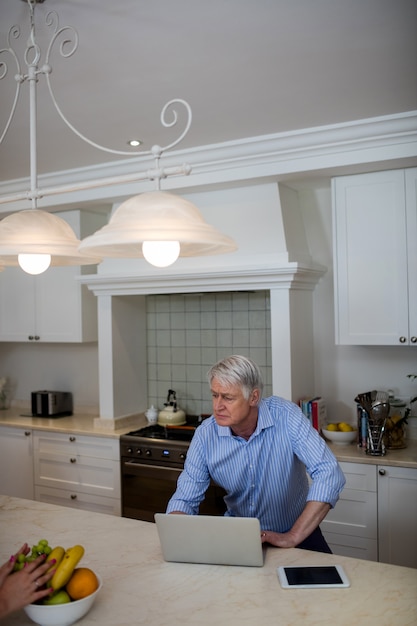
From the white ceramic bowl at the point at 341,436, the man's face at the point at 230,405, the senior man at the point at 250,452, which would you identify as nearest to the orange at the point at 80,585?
the senior man at the point at 250,452

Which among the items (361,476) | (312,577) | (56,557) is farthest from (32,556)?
(361,476)

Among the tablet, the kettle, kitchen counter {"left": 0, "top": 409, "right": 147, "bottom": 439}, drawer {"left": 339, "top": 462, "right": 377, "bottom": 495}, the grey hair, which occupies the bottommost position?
drawer {"left": 339, "top": 462, "right": 377, "bottom": 495}

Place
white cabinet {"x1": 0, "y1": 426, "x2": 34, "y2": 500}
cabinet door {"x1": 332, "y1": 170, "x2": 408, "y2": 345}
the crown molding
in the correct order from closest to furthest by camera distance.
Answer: the crown molding, cabinet door {"x1": 332, "y1": 170, "x2": 408, "y2": 345}, white cabinet {"x1": 0, "y1": 426, "x2": 34, "y2": 500}

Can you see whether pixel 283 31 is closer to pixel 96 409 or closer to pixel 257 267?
pixel 257 267

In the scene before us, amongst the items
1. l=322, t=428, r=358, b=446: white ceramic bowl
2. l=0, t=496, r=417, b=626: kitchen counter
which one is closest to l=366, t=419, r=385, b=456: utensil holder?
l=322, t=428, r=358, b=446: white ceramic bowl

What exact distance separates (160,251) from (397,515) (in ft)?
7.58

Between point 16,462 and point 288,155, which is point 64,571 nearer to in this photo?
point 288,155

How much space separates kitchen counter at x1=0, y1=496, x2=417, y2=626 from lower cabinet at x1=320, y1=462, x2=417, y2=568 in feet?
4.45

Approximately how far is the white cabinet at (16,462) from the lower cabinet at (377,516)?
2.29 meters

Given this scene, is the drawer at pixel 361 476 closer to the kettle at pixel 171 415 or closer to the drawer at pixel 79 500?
the kettle at pixel 171 415

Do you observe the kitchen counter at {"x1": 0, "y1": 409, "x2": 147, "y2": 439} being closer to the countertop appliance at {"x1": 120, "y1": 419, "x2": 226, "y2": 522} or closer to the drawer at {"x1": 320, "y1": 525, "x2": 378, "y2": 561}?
the countertop appliance at {"x1": 120, "y1": 419, "x2": 226, "y2": 522}

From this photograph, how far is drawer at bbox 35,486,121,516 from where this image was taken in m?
3.98

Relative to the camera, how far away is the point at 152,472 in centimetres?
379

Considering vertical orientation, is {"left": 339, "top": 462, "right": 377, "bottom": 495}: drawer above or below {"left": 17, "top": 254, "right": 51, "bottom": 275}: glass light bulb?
below
